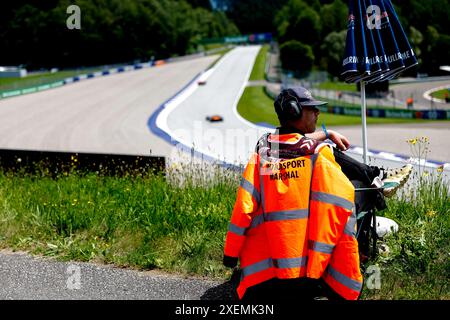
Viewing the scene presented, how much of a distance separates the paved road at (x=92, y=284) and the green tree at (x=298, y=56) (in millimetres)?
64290

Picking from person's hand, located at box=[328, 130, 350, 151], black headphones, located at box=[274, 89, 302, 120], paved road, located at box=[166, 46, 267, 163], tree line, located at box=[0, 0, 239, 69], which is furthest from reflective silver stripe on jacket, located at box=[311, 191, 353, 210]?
tree line, located at box=[0, 0, 239, 69]

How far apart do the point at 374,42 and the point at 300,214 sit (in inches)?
105

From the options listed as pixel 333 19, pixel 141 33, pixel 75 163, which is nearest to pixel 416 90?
pixel 333 19

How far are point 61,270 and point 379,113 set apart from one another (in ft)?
110

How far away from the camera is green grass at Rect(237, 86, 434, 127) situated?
32.1 metres

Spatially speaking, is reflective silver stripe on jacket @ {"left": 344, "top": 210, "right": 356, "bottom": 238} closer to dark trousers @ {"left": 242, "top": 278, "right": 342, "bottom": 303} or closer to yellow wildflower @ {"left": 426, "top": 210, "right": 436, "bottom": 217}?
dark trousers @ {"left": 242, "top": 278, "right": 342, "bottom": 303}

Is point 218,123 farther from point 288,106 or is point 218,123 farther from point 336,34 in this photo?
point 336,34

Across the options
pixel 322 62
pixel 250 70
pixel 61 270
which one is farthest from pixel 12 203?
pixel 322 62

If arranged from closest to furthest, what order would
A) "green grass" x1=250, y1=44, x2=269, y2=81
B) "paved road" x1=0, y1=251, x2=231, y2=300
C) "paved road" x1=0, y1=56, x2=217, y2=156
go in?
"paved road" x1=0, y1=251, x2=231, y2=300 < "paved road" x1=0, y1=56, x2=217, y2=156 < "green grass" x1=250, y1=44, x2=269, y2=81

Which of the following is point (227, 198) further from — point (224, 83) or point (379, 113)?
point (224, 83)

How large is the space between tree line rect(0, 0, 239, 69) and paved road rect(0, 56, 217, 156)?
25916 mm

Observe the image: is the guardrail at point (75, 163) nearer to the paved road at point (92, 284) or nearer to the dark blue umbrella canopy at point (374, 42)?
the paved road at point (92, 284)
